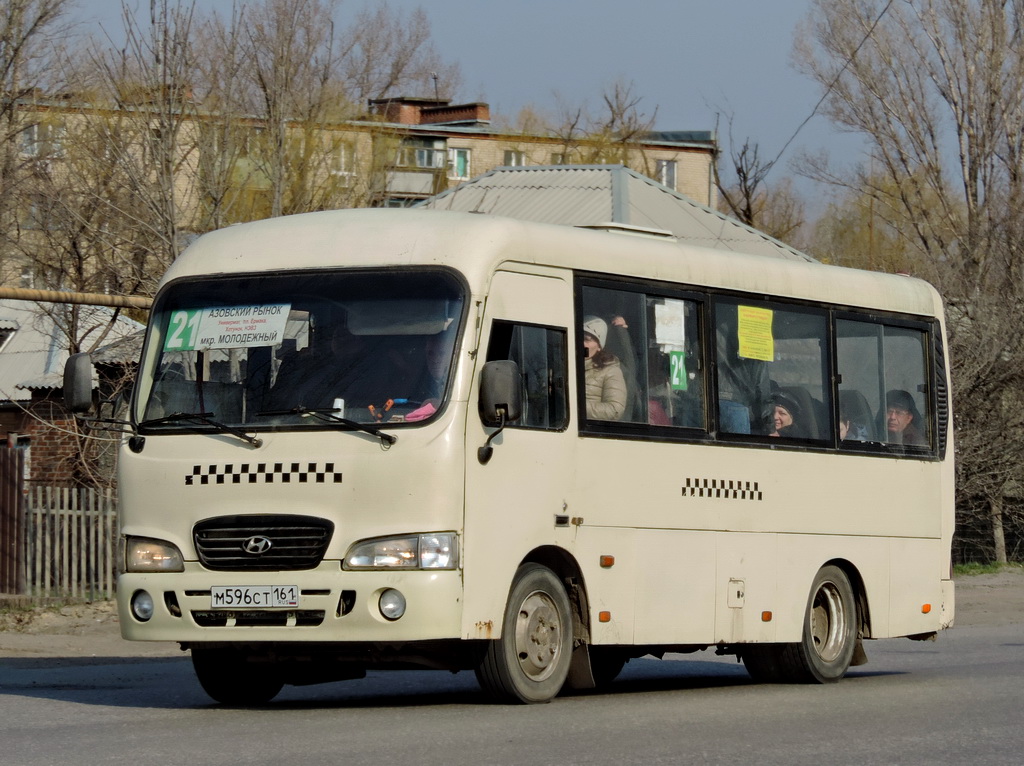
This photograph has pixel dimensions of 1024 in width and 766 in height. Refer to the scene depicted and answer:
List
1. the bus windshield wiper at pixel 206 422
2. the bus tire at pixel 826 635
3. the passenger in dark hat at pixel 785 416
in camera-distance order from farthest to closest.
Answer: the bus tire at pixel 826 635 → the passenger in dark hat at pixel 785 416 → the bus windshield wiper at pixel 206 422

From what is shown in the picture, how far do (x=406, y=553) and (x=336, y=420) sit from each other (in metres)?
0.84

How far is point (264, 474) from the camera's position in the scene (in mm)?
10172

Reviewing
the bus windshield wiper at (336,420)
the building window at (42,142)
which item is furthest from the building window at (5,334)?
the bus windshield wiper at (336,420)

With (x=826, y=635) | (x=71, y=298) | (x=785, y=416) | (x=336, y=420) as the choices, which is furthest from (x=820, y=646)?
(x=71, y=298)

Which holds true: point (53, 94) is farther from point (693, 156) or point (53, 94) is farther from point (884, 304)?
point (693, 156)

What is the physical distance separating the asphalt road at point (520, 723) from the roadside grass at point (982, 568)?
1365 centimetres

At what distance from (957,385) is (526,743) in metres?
20.6

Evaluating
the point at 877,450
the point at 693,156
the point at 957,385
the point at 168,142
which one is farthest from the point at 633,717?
the point at 693,156

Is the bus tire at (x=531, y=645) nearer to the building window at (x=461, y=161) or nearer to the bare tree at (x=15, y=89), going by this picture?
the bare tree at (x=15, y=89)

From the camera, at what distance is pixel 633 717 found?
32.8 ft

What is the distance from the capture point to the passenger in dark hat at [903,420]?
1424 cm

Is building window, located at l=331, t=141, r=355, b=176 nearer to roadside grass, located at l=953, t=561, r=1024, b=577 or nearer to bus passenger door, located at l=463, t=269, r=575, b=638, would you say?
roadside grass, located at l=953, t=561, r=1024, b=577

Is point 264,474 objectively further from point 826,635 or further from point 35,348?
point 35,348

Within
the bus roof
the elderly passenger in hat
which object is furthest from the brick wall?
the elderly passenger in hat
